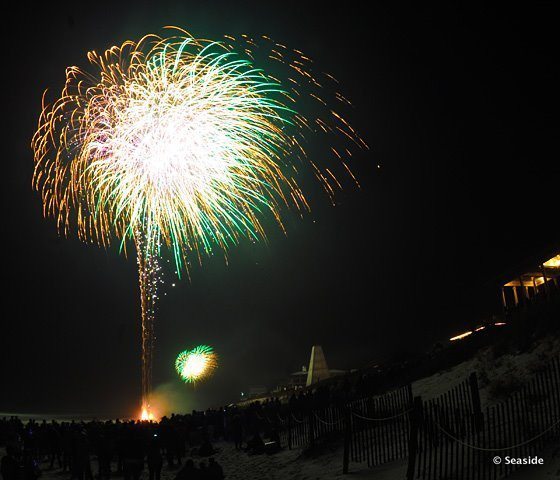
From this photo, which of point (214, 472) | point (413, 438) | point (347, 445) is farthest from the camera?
point (214, 472)

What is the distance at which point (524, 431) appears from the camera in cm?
905

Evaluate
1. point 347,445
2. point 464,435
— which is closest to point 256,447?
point 347,445

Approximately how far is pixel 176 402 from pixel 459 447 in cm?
8829

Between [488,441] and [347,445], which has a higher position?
[488,441]

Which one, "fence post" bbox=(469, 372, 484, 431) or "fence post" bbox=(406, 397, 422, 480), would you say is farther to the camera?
"fence post" bbox=(469, 372, 484, 431)

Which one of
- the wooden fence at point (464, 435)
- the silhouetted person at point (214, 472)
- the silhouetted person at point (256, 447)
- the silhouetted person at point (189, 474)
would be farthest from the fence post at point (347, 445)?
the silhouetted person at point (256, 447)

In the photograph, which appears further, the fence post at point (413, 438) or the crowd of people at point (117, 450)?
the crowd of people at point (117, 450)

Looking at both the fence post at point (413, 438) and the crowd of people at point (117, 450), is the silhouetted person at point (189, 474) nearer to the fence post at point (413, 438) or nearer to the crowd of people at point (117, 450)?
the crowd of people at point (117, 450)

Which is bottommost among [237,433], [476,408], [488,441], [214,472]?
[214,472]

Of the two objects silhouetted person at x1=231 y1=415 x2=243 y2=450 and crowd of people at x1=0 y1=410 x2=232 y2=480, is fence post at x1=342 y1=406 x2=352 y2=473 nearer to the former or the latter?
crowd of people at x1=0 y1=410 x2=232 y2=480

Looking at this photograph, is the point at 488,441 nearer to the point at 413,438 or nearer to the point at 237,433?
the point at 413,438

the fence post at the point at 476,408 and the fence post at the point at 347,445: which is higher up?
the fence post at the point at 476,408

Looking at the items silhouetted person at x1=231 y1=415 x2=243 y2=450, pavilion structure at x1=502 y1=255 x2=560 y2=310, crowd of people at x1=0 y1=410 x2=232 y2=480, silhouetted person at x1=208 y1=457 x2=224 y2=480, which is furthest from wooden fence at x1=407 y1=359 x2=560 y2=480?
pavilion structure at x1=502 y1=255 x2=560 y2=310

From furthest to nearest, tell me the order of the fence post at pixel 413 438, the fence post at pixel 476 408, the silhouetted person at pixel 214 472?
the silhouetted person at pixel 214 472
the fence post at pixel 476 408
the fence post at pixel 413 438
